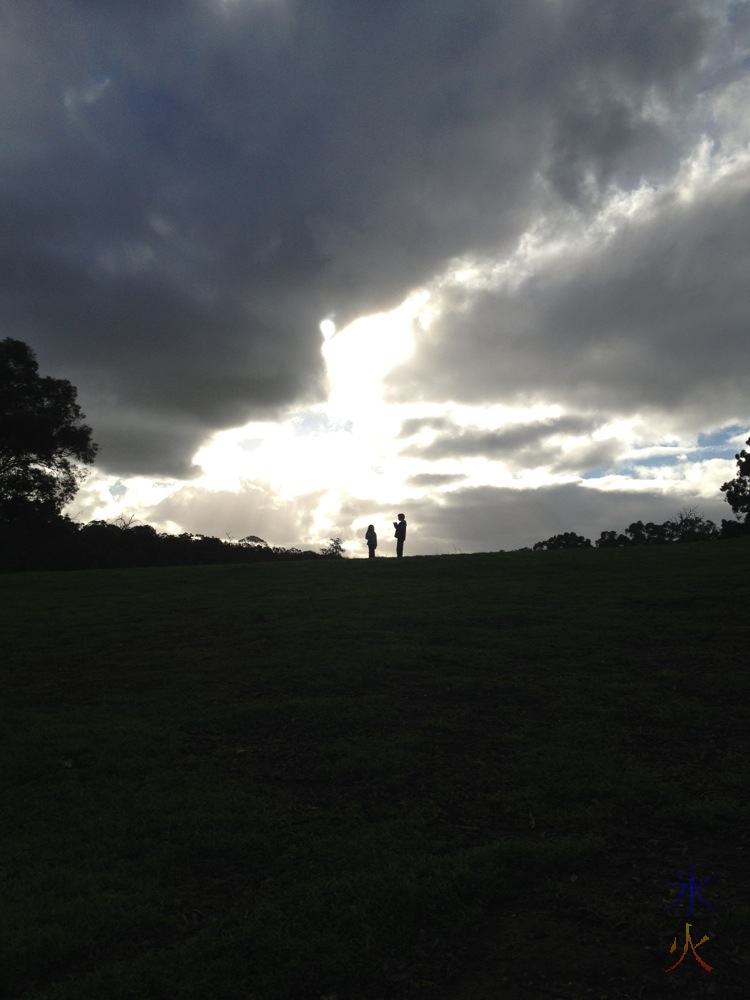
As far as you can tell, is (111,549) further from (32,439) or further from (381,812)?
(381,812)

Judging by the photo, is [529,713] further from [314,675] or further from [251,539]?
[251,539]

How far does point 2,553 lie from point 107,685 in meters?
42.4

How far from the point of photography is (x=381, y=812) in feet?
29.1

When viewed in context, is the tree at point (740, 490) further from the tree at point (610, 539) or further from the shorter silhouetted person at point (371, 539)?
the shorter silhouetted person at point (371, 539)

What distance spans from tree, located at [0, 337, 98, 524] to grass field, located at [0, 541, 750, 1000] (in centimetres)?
3207

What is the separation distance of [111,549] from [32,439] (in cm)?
1278

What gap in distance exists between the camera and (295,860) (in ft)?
25.4

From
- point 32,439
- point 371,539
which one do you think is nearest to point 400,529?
point 371,539

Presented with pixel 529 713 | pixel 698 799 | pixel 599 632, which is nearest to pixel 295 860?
pixel 698 799

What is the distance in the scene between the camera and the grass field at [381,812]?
5.97 metres

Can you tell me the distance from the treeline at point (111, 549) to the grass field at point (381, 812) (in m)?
34.2

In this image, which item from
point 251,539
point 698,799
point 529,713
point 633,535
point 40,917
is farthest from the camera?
point 633,535

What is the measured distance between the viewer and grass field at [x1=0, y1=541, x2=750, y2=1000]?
5.97 m

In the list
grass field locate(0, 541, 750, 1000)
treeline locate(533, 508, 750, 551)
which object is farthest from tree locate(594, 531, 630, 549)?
grass field locate(0, 541, 750, 1000)
